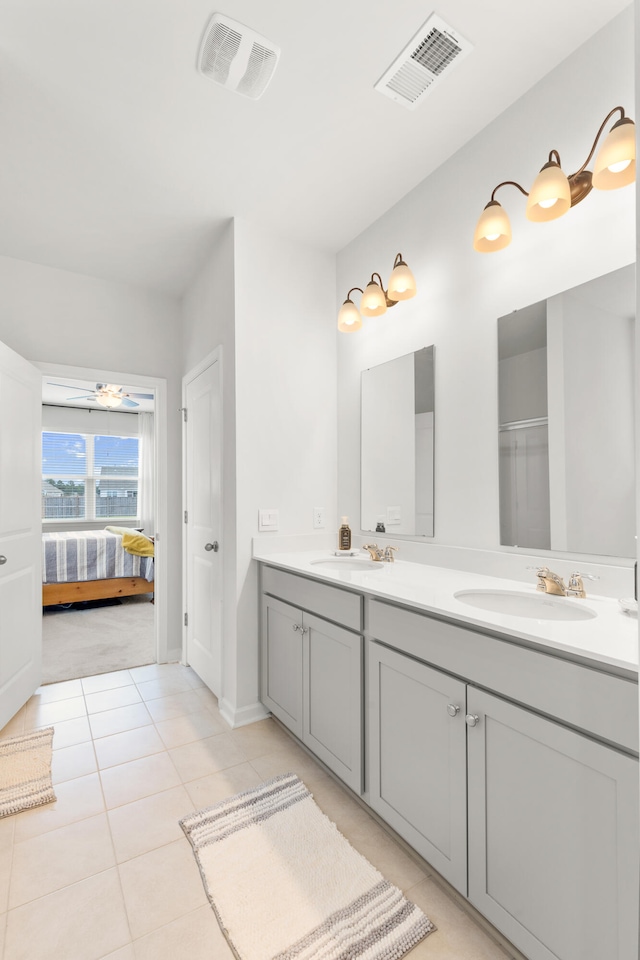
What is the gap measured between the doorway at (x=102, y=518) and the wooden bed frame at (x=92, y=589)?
0.01 meters

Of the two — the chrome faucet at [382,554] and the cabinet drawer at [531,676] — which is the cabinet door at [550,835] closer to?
the cabinet drawer at [531,676]

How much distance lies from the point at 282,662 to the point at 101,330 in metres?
2.50

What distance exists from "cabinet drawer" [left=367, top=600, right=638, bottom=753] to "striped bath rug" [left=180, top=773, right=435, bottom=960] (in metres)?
0.71

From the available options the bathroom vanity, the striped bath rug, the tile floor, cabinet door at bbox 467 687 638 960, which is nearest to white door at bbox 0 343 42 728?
the tile floor

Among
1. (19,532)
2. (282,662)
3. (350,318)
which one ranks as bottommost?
(282,662)

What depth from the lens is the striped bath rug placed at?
4.08 feet

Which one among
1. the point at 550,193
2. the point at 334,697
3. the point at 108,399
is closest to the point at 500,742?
the point at 334,697

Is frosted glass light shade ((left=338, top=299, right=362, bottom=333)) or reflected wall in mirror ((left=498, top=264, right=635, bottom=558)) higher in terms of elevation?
frosted glass light shade ((left=338, top=299, right=362, bottom=333))

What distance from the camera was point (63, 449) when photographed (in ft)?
21.2

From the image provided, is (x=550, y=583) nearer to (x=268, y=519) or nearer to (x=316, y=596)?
(x=316, y=596)

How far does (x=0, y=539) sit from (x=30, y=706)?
1041 millimetres

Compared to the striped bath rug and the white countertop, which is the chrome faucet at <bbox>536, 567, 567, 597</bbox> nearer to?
the white countertop

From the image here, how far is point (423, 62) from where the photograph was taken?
160 cm

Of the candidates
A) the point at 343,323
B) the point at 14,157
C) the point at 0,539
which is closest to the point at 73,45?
the point at 14,157
